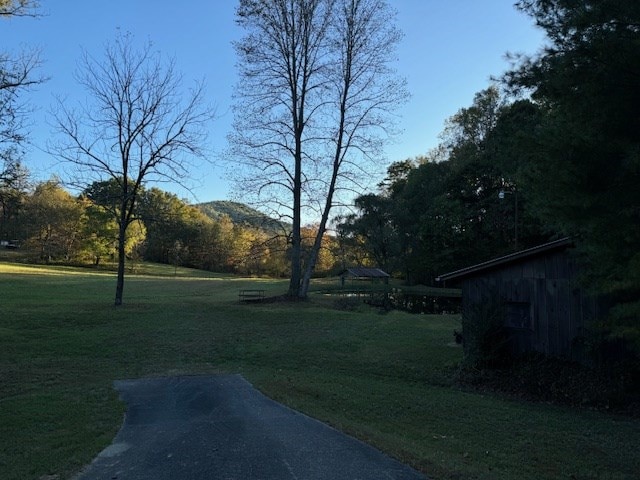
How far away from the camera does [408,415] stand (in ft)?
28.5

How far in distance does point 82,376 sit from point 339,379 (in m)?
6.14

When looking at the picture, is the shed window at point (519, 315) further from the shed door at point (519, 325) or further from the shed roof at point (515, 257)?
the shed roof at point (515, 257)

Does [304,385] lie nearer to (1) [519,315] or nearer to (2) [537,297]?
(1) [519,315]

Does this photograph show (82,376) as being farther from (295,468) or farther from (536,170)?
(536,170)

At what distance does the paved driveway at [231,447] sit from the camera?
4875mm

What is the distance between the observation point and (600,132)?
5.95 m

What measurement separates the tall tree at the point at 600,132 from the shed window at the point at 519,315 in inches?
267

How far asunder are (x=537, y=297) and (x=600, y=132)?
25.3 feet

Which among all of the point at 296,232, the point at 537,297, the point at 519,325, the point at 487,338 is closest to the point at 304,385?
the point at 487,338

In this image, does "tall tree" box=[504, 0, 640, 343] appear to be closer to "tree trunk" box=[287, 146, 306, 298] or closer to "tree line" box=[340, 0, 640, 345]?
"tree line" box=[340, 0, 640, 345]

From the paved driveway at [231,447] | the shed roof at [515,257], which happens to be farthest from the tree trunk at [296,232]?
the paved driveway at [231,447]

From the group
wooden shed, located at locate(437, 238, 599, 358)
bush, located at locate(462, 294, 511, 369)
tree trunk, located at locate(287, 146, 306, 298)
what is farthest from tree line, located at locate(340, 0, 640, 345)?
tree trunk, located at locate(287, 146, 306, 298)

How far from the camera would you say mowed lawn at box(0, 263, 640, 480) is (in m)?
6.11

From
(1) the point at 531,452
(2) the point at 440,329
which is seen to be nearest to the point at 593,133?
(1) the point at 531,452
